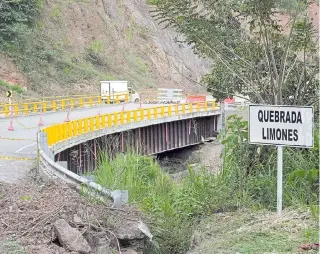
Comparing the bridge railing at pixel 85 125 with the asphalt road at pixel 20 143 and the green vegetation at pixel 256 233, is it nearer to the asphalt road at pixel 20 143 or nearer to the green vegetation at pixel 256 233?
the asphalt road at pixel 20 143

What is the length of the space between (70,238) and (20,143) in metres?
13.3

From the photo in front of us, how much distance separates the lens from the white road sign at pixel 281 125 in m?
7.95

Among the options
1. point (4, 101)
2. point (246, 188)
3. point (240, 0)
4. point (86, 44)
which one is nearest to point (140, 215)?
point (246, 188)

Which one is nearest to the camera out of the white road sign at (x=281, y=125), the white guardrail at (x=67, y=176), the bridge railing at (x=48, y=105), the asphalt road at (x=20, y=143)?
the white road sign at (x=281, y=125)

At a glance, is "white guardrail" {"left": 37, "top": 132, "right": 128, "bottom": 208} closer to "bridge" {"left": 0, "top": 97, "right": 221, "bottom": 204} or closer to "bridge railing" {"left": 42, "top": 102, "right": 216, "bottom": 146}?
"bridge" {"left": 0, "top": 97, "right": 221, "bottom": 204}

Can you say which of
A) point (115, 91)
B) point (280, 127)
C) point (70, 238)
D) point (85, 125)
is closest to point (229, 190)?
point (280, 127)

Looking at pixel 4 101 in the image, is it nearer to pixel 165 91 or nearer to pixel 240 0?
pixel 165 91

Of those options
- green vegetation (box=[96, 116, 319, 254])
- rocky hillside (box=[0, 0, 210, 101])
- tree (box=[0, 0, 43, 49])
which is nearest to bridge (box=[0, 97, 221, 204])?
green vegetation (box=[96, 116, 319, 254])

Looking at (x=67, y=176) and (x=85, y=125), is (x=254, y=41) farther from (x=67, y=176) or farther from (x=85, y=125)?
(x=85, y=125)

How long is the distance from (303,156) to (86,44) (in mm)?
40231

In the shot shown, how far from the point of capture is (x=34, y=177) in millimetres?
13352

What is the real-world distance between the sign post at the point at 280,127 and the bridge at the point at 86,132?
2.41 meters

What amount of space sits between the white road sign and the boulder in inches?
106

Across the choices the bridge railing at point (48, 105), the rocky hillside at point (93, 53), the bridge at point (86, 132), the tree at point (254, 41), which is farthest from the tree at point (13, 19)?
the tree at point (254, 41)
